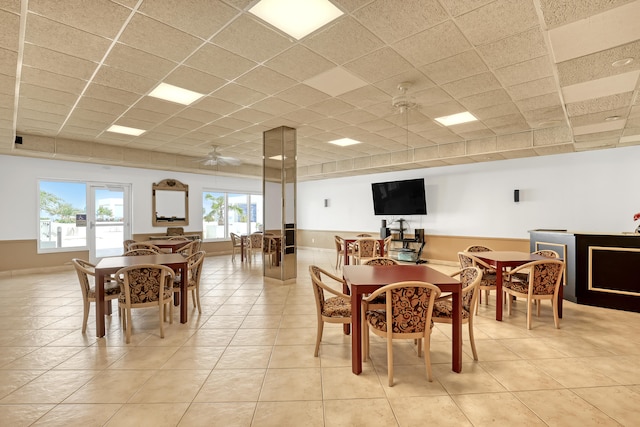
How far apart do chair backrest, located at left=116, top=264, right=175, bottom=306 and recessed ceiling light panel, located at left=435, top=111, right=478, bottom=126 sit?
16.1 ft

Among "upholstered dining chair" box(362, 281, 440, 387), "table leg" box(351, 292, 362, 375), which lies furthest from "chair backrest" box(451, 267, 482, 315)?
"table leg" box(351, 292, 362, 375)

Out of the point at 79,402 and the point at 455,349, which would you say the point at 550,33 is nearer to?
the point at 455,349

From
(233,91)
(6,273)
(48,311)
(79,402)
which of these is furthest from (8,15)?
(6,273)

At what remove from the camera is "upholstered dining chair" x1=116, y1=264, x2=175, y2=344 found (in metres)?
3.22

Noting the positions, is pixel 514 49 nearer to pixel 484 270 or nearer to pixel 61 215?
pixel 484 270

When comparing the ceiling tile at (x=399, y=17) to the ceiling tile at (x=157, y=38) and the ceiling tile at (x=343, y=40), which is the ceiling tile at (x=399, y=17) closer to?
the ceiling tile at (x=343, y=40)

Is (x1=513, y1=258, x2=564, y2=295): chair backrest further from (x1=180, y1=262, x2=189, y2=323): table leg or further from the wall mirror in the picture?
the wall mirror

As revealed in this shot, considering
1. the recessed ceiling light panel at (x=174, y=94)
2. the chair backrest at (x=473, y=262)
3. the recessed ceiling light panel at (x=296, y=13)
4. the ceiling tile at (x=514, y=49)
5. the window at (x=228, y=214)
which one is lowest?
the chair backrest at (x=473, y=262)

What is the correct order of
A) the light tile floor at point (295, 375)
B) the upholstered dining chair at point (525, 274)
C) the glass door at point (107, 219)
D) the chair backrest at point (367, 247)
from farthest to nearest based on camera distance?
the glass door at point (107, 219)
the chair backrest at point (367, 247)
the upholstered dining chair at point (525, 274)
the light tile floor at point (295, 375)

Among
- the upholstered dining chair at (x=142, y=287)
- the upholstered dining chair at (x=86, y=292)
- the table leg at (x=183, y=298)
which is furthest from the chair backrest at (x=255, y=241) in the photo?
the upholstered dining chair at (x=142, y=287)

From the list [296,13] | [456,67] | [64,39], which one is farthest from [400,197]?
[64,39]

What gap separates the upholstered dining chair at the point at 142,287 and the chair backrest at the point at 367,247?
4.15 metres

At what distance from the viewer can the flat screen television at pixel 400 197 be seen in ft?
28.8

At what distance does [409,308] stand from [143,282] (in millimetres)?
2791
